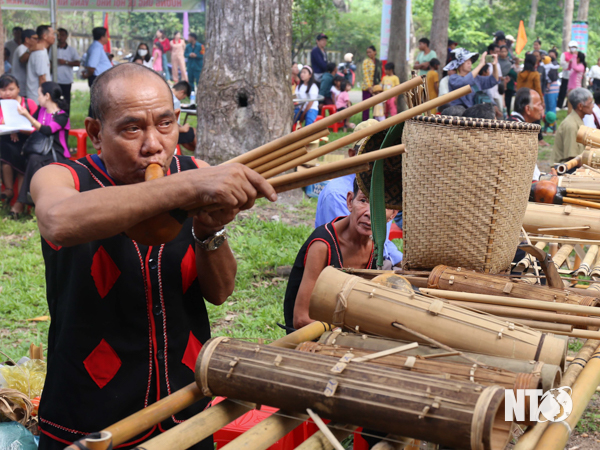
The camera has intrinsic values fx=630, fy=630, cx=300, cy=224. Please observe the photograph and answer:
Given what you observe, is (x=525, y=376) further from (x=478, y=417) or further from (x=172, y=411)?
(x=172, y=411)

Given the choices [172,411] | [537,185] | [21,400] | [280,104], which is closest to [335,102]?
[280,104]

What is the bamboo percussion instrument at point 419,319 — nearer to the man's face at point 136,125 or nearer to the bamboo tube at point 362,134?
the bamboo tube at point 362,134

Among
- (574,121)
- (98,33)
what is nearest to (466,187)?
(574,121)

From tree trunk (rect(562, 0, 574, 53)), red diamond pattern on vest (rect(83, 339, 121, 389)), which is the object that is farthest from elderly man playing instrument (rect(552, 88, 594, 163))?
tree trunk (rect(562, 0, 574, 53))

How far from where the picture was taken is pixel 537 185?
142 inches

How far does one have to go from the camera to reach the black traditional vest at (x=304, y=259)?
9.55 ft

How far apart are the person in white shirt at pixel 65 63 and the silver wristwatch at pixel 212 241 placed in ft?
33.2

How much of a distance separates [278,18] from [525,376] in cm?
554

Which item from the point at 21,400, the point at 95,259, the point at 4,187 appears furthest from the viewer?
the point at 4,187

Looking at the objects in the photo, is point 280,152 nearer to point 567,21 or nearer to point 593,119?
point 593,119

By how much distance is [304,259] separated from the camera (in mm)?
3061

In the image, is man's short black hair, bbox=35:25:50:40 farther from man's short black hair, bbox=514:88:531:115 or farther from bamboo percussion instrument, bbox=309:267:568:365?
bamboo percussion instrument, bbox=309:267:568:365

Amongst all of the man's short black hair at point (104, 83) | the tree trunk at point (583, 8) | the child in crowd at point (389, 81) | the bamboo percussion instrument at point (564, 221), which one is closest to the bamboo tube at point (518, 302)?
the man's short black hair at point (104, 83)

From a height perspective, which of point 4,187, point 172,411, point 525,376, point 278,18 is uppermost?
point 278,18
